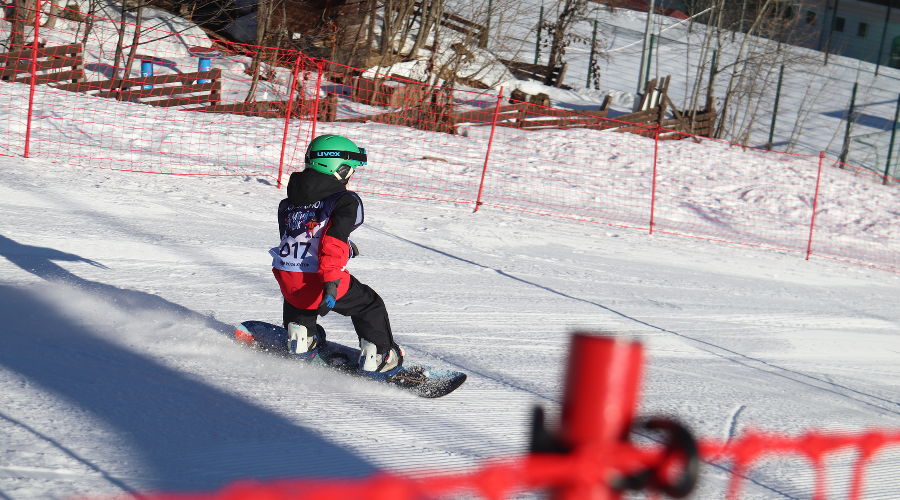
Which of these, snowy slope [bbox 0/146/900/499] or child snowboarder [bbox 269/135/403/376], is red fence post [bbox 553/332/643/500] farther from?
child snowboarder [bbox 269/135/403/376]

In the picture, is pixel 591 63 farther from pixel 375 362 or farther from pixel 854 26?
pixel 375 362

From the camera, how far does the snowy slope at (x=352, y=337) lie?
390cm

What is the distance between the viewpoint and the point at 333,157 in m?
4.82

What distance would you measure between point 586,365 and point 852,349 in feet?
24.9

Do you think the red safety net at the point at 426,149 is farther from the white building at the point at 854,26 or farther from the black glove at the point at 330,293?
the white building at the point at 854,26

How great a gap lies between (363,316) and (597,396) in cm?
385

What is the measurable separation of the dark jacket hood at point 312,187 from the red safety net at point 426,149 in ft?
23.2

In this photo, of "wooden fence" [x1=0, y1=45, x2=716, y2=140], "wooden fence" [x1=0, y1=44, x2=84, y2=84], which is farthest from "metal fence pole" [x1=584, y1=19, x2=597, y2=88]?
"wooden fence" [x1=0, y1=44, x2=84, y2=84]

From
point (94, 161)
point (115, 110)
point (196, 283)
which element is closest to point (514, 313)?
point (196, 283)

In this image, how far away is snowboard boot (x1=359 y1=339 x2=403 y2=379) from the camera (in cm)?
495

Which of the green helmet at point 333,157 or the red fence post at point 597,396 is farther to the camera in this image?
the green helmet at point 333,157

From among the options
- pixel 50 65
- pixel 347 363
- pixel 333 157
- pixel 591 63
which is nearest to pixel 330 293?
pixel 347 363

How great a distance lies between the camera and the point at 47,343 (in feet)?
16.4

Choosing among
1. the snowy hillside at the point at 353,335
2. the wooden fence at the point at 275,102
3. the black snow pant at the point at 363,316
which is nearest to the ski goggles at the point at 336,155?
the black snow pant at the point at 363,316
